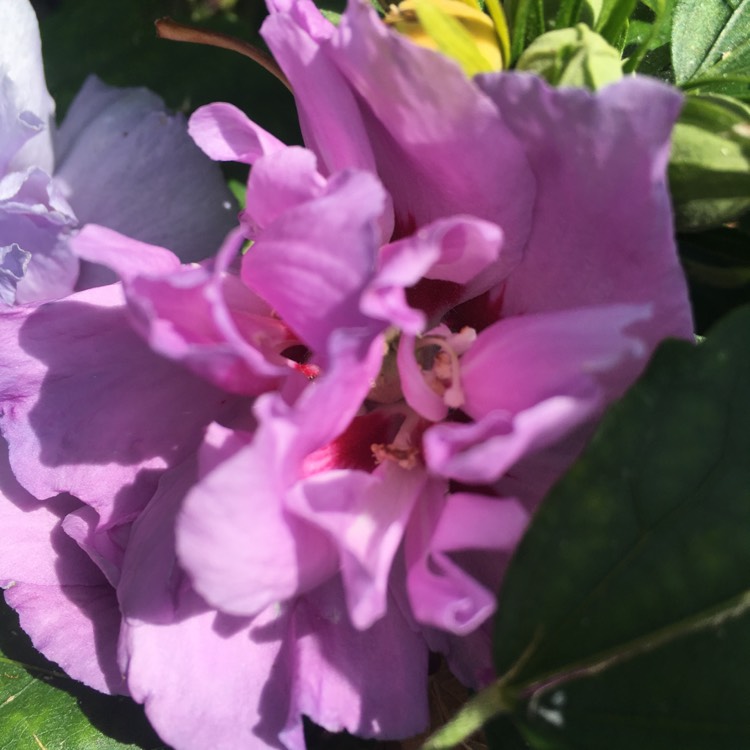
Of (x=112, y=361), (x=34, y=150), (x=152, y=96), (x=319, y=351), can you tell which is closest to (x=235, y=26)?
(x=152, y=96)

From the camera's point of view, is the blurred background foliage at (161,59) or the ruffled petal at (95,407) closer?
the ruffled petal at (95,407)

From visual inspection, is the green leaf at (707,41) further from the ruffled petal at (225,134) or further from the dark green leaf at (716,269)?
the ruffled petal at (225,134)

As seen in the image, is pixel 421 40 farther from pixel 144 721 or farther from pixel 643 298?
pixel 144 721

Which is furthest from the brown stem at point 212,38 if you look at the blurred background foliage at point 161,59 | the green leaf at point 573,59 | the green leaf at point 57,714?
the green leaf at point 57,714

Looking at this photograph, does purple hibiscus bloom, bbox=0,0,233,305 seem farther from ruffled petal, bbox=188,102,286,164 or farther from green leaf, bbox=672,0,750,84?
green leaf, bbox=672,0,750,84

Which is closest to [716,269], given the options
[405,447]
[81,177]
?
[405,447]

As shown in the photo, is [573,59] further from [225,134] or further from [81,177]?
[81,177]

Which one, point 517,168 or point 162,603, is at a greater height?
point 517,168
